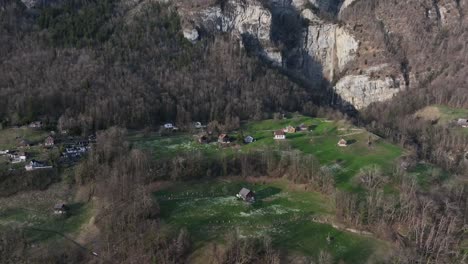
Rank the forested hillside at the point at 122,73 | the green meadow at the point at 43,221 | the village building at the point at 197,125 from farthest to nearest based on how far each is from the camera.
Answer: the village building at the point at 197,125 < the forested hillside at the point at 122,73 < the green meadow at the point at 43,221

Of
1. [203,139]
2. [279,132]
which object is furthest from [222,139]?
[279,132]

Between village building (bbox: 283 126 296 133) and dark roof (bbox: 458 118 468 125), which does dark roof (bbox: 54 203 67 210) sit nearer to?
Result: village building (bbox: 283 126 296 133)

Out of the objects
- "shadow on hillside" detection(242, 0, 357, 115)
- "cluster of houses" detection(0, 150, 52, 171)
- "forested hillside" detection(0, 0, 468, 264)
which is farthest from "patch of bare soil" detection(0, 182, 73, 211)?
"shadow on hillside" detection(242, 0, 357, 115)

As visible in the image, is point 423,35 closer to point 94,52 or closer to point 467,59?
point 467,59

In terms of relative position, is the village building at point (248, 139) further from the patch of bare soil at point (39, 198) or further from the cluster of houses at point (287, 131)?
the patch of bare soil at point (39, 198)

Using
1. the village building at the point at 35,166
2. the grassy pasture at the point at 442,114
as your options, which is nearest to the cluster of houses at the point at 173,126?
the village building at the point at 35,166

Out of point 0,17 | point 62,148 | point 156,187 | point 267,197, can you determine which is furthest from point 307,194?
point 0,17
